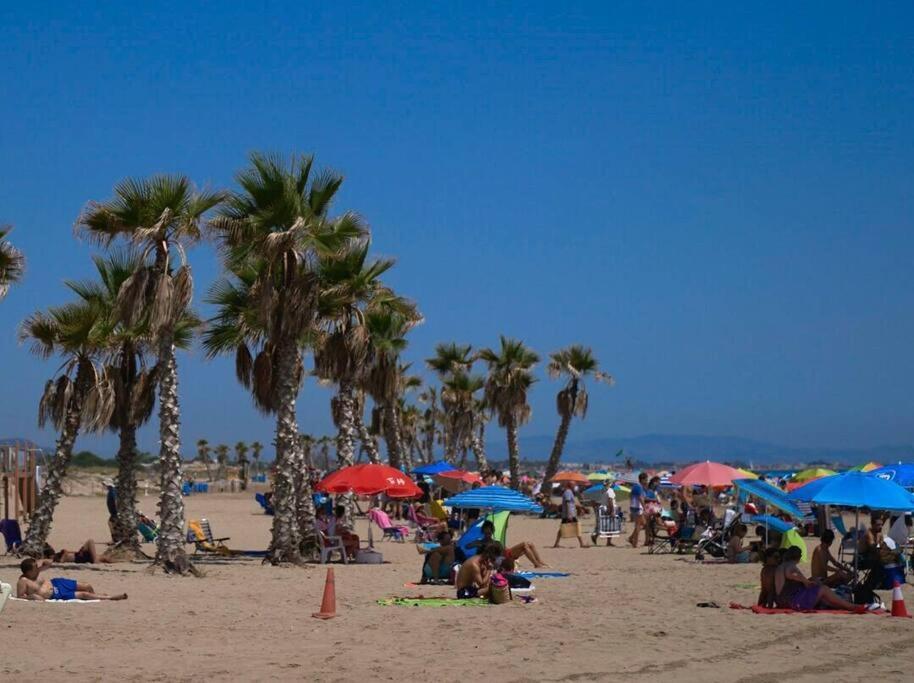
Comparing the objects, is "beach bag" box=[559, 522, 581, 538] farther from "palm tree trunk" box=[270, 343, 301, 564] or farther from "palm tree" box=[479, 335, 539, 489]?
"palm tree" box=[479, 335, 539, 489]

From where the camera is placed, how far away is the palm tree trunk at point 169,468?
18531 millimetres

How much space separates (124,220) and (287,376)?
365 centimetres

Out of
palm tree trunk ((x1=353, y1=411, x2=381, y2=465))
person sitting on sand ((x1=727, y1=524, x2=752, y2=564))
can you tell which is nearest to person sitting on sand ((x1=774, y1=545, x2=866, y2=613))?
person sitting on sand ((x1=727, y1=524, x2=752, y2=564))

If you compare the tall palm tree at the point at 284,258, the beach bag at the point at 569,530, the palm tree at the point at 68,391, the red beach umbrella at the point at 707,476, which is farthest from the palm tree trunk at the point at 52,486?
the red beach umbrella at the point at 707,476

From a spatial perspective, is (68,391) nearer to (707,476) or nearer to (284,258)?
(284,258)

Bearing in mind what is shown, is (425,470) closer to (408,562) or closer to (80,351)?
(408,562)

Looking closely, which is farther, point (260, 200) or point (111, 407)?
point (111, 407)

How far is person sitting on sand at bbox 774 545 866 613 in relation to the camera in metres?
14.1

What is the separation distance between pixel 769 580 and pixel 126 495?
11.9m

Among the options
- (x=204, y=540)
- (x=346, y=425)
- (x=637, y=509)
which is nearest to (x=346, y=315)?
(x=346, y=425)

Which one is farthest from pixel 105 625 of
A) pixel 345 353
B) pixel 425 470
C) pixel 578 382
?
pixel 578 382

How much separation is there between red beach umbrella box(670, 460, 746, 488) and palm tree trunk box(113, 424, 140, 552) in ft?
32.7

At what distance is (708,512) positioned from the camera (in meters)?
24.8

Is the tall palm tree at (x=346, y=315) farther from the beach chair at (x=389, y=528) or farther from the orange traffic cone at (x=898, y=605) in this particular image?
the orange traffic cone at (x=898, y=605)
